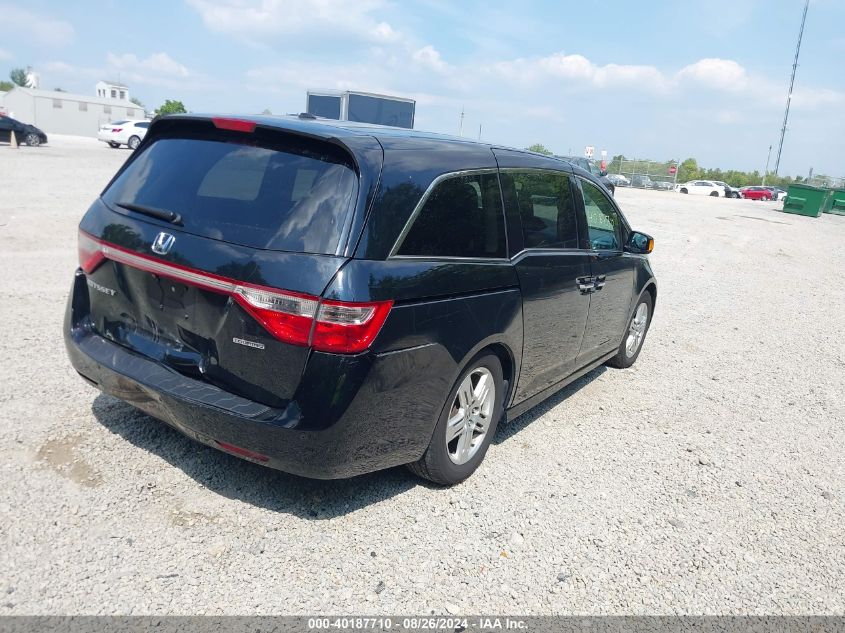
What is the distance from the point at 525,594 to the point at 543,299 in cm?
177

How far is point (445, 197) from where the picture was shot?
3350 mm

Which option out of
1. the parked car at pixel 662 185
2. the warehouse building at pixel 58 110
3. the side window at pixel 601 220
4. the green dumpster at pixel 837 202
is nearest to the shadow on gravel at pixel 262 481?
the side window at pixel 601 220

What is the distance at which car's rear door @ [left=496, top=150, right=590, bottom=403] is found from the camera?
12.8ft

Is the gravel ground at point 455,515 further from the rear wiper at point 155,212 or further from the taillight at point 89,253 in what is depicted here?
the rear wiper at point 155,212

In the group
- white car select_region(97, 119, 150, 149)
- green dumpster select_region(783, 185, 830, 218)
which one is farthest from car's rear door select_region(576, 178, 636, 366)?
white car select_region(97, 119, 150, 149)

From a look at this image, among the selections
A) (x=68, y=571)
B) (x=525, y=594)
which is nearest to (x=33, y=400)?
(x=68, y=571)

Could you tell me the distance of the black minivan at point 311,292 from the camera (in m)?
2.82

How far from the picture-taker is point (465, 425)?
3652mm

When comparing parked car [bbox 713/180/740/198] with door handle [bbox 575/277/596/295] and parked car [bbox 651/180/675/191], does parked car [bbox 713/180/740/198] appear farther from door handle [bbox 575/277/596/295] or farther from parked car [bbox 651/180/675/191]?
door handle [bbox 575/277/596/295]

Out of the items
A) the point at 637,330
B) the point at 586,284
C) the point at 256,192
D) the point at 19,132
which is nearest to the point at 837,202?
the point at 637,330

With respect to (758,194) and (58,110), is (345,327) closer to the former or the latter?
(758,194)

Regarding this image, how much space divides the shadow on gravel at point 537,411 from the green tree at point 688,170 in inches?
2452

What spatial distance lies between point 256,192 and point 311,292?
23.9 inches

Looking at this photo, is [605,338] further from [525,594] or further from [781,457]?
[525,594]
